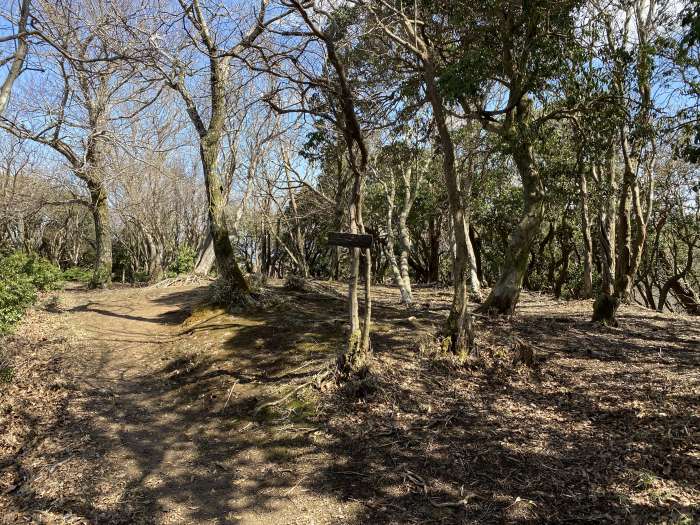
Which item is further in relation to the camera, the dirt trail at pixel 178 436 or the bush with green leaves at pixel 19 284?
the bush with green leaves at pixel 19 284

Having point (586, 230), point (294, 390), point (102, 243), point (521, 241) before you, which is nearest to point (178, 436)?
point (294, 390)

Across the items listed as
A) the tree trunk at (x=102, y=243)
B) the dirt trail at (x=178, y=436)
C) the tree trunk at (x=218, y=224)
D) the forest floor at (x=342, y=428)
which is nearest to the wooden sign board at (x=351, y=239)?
the forest floor at (x=342, y=428)

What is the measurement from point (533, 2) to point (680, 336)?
20.9 feet

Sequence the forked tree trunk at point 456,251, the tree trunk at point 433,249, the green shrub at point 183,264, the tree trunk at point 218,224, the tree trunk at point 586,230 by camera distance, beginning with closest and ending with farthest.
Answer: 1. the forked tree trunk at point 456,251
2. the tree trunk at point 218,224
3. the tree trunk at point 586,230
4. the green shrub at point 183,264
5. the tree trunk at point 433,249

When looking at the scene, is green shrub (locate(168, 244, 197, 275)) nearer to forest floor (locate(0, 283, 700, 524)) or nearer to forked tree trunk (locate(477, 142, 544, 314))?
forest floor (locate(0, 283, 700, 524))

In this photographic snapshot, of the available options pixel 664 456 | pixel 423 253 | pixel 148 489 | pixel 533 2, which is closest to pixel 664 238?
pixel 423 253

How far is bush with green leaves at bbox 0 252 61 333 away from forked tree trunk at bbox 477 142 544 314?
8564 millimetres

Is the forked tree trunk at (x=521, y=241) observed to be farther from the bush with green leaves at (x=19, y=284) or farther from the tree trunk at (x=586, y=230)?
the bush with green leaves at (x=19, y=284)

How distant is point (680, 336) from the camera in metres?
8.65

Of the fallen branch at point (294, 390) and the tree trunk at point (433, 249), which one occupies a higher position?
the tree trunk at point (433, 249)

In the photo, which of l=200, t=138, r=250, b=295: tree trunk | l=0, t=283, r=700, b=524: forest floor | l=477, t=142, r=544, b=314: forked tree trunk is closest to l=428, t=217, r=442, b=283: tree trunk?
l=477, t=142, r=544, b=314: forked tree trunk

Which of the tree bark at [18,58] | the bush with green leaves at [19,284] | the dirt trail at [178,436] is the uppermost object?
the tree bark at [18,58]

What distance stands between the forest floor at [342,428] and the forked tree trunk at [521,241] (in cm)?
86

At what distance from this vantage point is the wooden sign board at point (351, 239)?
18.8 feet
